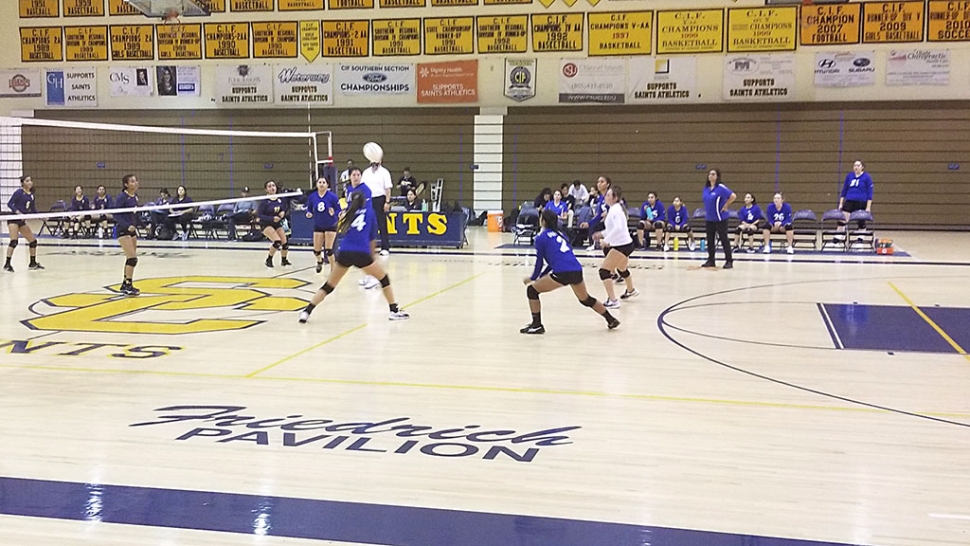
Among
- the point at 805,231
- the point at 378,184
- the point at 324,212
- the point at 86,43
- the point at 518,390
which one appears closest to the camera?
the point at 518,390

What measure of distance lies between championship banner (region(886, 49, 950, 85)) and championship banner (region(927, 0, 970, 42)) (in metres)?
0.39

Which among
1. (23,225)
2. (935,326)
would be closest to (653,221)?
(935,326)

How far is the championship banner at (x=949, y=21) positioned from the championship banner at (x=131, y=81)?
22.3 metres

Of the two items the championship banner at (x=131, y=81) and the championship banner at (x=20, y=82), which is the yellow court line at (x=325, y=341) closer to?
the championship banner at (x=131, y=81)

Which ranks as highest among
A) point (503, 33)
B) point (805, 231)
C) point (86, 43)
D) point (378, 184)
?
point (86, 43)

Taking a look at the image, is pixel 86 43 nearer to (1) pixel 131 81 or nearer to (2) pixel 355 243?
(1) pixel 131 81

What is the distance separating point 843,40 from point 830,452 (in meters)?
20.0

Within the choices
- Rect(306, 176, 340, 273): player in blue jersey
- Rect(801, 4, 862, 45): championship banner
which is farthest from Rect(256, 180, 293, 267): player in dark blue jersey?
Rect(801, 4, 862, 45): championship banner

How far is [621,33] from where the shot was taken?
2347 cm

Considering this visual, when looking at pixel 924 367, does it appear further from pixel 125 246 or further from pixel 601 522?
pixel 125 246

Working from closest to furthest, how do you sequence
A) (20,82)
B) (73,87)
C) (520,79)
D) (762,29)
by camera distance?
(762,29)
(520,79)
(73,87)
(20,82)

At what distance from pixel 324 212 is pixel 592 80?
12.6m

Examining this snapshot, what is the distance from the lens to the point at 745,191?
23.5 m

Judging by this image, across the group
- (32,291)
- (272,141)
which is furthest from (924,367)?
(272,141)
